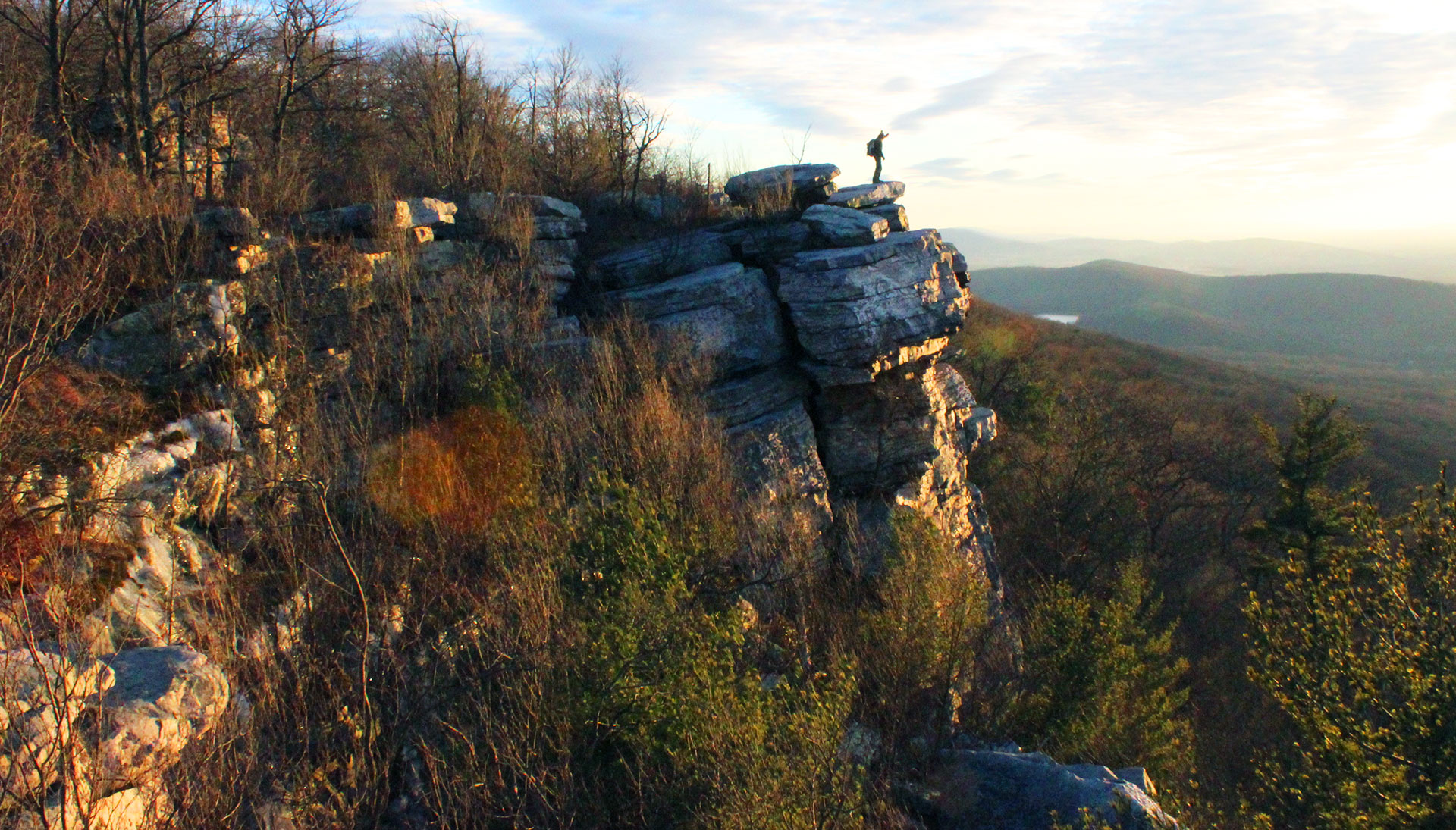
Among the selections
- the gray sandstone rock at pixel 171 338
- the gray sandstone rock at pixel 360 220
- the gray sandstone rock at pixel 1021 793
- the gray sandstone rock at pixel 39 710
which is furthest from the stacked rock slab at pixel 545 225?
the gray sandstone rock at pixel 1021 793

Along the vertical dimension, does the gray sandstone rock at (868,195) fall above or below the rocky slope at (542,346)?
above

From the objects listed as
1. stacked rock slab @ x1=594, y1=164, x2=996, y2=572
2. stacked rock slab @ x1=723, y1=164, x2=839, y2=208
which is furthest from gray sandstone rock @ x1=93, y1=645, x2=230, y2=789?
stacked rock slab @ x1=723, y1=164, x2=839, y2=208

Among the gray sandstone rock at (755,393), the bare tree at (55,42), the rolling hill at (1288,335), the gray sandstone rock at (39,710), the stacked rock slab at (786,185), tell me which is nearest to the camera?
the gray sandstone rock at (39,710)

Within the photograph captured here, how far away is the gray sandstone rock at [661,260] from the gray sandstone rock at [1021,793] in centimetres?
875

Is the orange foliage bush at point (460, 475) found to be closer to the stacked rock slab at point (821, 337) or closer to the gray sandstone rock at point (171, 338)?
the gray sandstone rock at point (171, 338)

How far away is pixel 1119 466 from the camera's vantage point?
2306 cm

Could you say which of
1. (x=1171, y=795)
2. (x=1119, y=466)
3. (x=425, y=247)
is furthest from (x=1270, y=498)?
(x=425, y=247)

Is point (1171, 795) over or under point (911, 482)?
under

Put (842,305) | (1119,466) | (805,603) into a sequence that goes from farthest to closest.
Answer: (1119,466)
(842,305)
(805,603)

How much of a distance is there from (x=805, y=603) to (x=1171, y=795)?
4627 millimetres

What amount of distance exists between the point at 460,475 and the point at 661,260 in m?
6.34

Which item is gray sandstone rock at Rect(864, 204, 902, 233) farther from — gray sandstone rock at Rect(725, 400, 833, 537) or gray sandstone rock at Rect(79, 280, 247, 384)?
gray sandstone rock at Rect(79, 280, 247, 384)

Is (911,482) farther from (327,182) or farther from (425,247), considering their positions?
(327,182)

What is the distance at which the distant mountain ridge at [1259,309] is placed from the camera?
11300 centimetres
